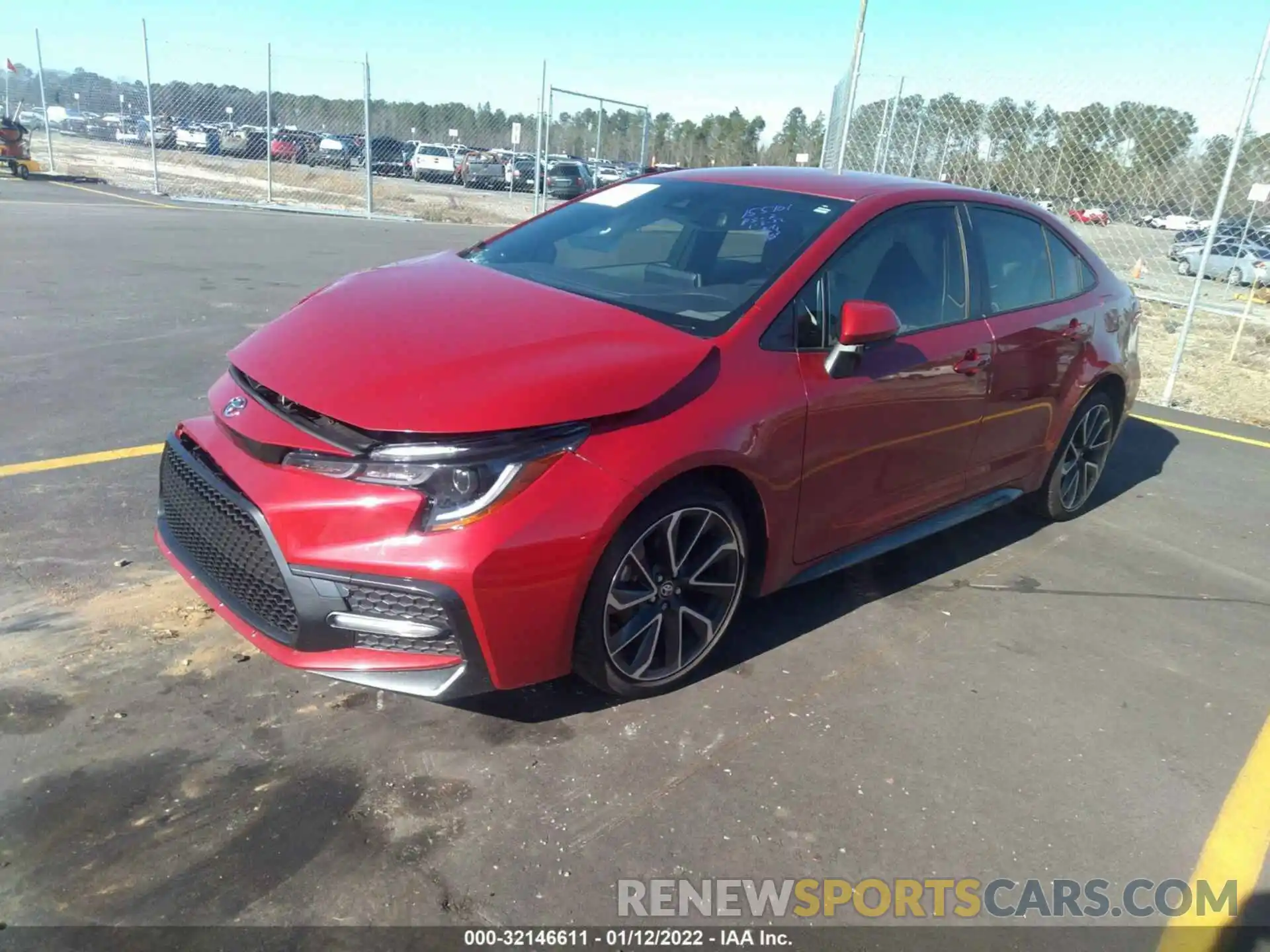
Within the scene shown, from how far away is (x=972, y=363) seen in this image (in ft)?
12.9

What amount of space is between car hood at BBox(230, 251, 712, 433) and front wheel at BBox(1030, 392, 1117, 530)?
2.85 metres

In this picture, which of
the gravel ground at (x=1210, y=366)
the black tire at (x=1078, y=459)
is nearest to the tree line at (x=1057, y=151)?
the gravel ground at (x=1210, y=366)

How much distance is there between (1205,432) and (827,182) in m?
5.38

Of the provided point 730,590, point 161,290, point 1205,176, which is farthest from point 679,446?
point 1205,176

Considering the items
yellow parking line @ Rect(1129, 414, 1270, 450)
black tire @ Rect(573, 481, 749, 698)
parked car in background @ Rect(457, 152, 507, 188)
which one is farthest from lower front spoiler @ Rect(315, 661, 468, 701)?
parked car in background @ Rect(457, 152, 507, 188)

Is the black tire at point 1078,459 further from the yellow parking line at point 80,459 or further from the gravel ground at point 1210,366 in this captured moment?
the yellow parking line at point 80,459

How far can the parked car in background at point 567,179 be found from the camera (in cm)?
2681

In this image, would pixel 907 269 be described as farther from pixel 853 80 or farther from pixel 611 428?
pixel 853 80

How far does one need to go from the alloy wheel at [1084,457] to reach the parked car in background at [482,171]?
106 feet

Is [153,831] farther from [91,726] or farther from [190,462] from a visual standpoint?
[190,462]

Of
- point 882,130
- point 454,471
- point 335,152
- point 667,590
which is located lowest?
point 667,590

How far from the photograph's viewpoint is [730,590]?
3.20 metres

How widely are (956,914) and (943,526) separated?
204 cm

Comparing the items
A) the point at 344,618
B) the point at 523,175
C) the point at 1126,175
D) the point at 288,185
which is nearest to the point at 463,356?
the point at 344,618
